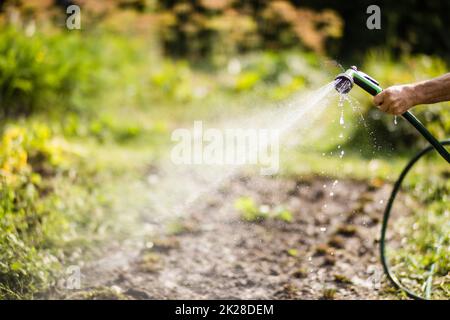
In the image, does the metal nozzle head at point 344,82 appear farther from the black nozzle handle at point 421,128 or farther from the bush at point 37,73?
the bush at point 37,73

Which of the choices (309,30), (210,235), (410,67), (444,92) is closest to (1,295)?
(210,235)

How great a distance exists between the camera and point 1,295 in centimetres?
251

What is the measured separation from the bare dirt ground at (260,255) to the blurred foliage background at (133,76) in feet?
1.48

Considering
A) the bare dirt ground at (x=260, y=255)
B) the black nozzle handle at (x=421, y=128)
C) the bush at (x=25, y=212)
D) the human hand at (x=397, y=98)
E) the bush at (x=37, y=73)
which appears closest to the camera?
the human hand at (x=397, y=98)

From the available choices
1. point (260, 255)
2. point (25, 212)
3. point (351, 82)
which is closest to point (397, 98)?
point (351, 82)

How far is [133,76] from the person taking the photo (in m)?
6.09

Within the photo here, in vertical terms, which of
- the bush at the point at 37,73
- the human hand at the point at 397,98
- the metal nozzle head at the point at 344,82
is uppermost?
the bush at the point at 37,73

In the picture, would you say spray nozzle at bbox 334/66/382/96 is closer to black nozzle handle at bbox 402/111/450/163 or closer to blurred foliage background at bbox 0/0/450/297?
black nozzle handle at bbox 402/111/450/163

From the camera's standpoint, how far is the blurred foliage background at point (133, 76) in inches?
134

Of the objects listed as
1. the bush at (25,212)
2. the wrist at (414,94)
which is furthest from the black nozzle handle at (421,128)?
the bush at (25,212)

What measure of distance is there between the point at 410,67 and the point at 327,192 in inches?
89.6

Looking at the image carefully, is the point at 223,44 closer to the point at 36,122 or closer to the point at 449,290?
the point at 36,122

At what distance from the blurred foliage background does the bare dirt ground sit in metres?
0.45

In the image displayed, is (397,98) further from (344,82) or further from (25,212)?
(25,212)
